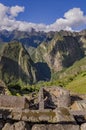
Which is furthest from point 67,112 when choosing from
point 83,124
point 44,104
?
point 44,104

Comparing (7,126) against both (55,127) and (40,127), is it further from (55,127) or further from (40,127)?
(55,127)

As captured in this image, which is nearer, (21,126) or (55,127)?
(21,126)

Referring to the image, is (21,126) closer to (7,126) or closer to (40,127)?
(7,126)

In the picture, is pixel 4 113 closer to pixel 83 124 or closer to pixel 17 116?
pixel 17 116

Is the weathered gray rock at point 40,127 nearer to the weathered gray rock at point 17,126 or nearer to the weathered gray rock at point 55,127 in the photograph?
the weathered gray rock at point 55,127

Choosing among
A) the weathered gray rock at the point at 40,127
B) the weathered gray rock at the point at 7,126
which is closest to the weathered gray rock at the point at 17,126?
the weathered gray rock at the point at 7,126

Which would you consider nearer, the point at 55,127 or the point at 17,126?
the point at 17,126

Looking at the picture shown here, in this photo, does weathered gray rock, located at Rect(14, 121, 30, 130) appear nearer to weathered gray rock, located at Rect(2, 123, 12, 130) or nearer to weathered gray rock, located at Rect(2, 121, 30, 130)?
weathered gray rock, located at Rect(2, 121, 30, 130)

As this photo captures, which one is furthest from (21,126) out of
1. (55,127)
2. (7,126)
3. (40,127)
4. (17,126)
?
(55,127)

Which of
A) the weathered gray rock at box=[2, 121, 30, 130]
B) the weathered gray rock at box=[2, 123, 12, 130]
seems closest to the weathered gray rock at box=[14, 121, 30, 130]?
the weathered gray rock at box=[2, 121, 30, 130]

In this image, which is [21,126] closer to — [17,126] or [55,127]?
[17,126]

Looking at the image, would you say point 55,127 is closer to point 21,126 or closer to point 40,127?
point 40,127

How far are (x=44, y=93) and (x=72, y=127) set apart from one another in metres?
32.9

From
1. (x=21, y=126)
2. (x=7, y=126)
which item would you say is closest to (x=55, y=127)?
(x=21, y=126)
